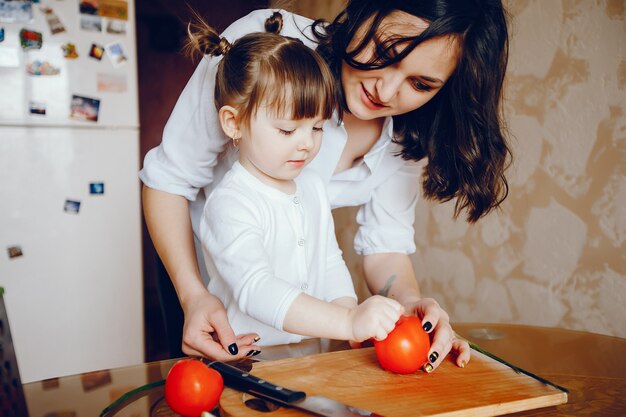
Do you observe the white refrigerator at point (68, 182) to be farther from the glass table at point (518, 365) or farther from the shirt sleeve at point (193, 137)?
the glass table at point (518, 365)

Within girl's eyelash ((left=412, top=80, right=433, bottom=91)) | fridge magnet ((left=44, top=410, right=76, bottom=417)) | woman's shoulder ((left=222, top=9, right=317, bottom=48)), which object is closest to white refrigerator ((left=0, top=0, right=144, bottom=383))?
woman's shoulder ((left=222, top=9, right=317, bottom=48))

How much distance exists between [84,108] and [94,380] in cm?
173

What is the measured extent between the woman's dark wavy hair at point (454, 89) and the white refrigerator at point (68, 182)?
1.44 meters

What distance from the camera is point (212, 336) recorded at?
0.97m

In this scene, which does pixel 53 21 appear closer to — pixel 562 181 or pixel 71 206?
pixel 71 206

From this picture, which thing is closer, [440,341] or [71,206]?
[440,341]

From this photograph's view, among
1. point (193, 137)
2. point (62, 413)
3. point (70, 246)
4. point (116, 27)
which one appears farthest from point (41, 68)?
point (62, 413)

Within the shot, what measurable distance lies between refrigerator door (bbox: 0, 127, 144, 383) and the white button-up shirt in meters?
1.45

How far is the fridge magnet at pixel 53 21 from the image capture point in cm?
223

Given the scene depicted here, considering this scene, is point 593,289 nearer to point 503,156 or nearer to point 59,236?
point 503,156

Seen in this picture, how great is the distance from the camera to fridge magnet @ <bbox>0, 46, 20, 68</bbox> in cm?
219

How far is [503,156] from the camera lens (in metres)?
1.25

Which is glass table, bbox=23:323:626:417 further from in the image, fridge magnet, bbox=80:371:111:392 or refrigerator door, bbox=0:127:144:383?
refrigerator door, bbox=0:127:144:383

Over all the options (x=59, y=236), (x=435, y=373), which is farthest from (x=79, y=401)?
(x=59, y=236)
